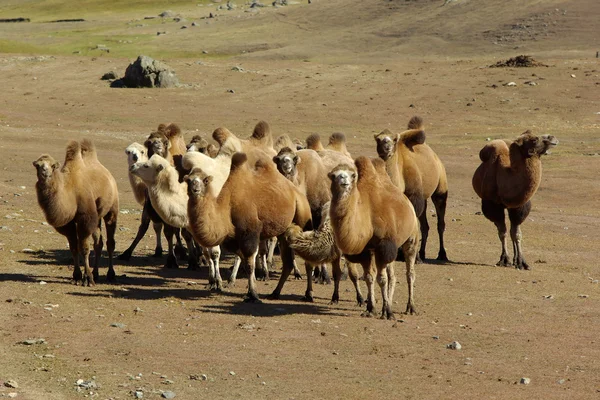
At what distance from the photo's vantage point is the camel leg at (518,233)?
52.2ft

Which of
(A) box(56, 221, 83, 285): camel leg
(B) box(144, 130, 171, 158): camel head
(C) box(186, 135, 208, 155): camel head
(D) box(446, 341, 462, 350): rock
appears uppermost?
(B) box(144, 130, 171, 158): camel head

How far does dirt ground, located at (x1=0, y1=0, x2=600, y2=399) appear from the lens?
9.41 meters

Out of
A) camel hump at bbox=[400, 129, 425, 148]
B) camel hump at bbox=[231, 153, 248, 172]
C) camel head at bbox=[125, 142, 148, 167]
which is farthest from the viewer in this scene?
camel hump at bbox=[400, 129, 425, 148]

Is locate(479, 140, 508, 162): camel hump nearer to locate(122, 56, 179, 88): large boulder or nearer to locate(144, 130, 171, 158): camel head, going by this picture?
locate(144, 130, 171, 158): camel head

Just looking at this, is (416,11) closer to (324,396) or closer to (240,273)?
(240,273)

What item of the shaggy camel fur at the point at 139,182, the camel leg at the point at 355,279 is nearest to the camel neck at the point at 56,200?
the shaggy camel fur at the point at 139,182

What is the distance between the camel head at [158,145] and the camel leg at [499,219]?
5.21m

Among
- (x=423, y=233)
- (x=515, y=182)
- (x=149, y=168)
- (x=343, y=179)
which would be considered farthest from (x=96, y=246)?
(x=515, y=182)

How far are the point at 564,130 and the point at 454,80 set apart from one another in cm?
835

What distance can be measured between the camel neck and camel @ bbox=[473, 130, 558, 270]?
6.80 m

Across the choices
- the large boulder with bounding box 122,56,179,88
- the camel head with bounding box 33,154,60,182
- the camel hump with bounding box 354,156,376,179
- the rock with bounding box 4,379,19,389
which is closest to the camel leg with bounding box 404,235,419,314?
the camel hump with bounding box 354,156,376,179

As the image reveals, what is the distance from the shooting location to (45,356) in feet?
31.8

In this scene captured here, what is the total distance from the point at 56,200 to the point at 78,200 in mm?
423

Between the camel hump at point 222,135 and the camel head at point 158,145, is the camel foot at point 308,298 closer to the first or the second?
the camel hump at point 222,135
